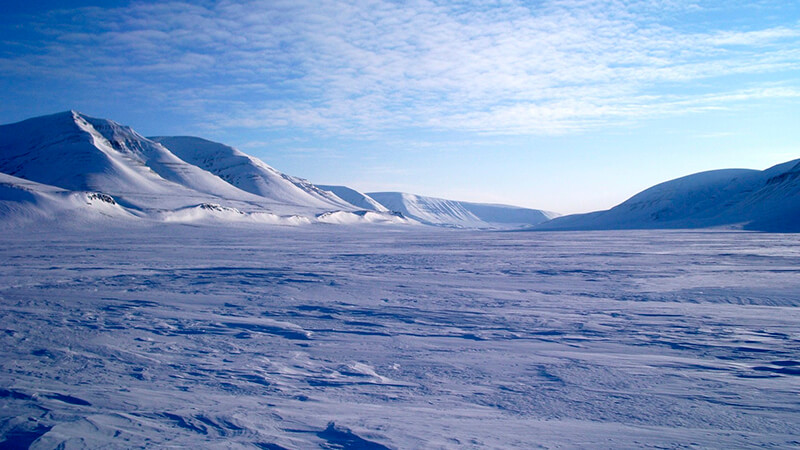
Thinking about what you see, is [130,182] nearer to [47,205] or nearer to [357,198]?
[47,205]

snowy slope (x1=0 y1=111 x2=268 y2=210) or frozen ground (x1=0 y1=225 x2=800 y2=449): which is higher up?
snowy slope (x1=0 y1=111 x2=268 y2=210)

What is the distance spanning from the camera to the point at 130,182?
67.1 meters

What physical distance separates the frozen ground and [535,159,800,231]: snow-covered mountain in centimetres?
5004

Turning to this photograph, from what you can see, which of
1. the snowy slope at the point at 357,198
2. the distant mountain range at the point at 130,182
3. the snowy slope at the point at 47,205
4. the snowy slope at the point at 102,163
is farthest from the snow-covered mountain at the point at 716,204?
the snowy slope at the point at 357,198

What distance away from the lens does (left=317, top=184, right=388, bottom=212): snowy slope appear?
148m

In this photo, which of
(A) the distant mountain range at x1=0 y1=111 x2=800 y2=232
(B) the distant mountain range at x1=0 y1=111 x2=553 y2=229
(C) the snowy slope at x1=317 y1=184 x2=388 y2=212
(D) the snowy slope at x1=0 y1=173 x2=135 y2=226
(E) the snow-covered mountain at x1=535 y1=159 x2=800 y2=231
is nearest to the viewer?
(D) the snowy slope at x1=0 y1=173 x2=135 y2=226

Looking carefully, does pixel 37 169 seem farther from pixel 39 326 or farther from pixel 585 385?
pixel 585 385

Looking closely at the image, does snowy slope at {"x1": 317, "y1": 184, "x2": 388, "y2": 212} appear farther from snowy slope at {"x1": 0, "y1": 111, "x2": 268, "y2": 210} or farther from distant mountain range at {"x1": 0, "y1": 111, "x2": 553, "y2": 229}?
snowy slope at {"x1": 0, "y1": 111, "x2": 268, "y2": 210}

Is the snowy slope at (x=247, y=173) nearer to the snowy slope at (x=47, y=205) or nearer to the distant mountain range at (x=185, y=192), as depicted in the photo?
the distant mountain range at (x=185, y=192)

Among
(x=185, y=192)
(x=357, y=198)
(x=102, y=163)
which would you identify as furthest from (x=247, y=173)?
(x=357, y=198)

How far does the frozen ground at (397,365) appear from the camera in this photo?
405cm

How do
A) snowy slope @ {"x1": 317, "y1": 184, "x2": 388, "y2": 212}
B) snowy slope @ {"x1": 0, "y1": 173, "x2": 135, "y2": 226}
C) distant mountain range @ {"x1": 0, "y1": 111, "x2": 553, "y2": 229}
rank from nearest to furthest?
snowy slope @ {"x1": 0, "y1": 173, "x2": 135, "y2": 226} → distant mountain range @ {"x1": 0, "y1": 111, "x2": 553, "y2": 229} → snowy slope @ {"x1": 317, "y1": 184, "x2": 388, "y2": 212}

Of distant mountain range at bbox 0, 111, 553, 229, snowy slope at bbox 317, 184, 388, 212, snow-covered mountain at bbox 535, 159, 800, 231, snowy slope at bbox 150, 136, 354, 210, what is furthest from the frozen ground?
snowy slope at bbox 317, 184, 388, 212

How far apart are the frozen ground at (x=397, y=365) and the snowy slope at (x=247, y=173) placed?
283ft
